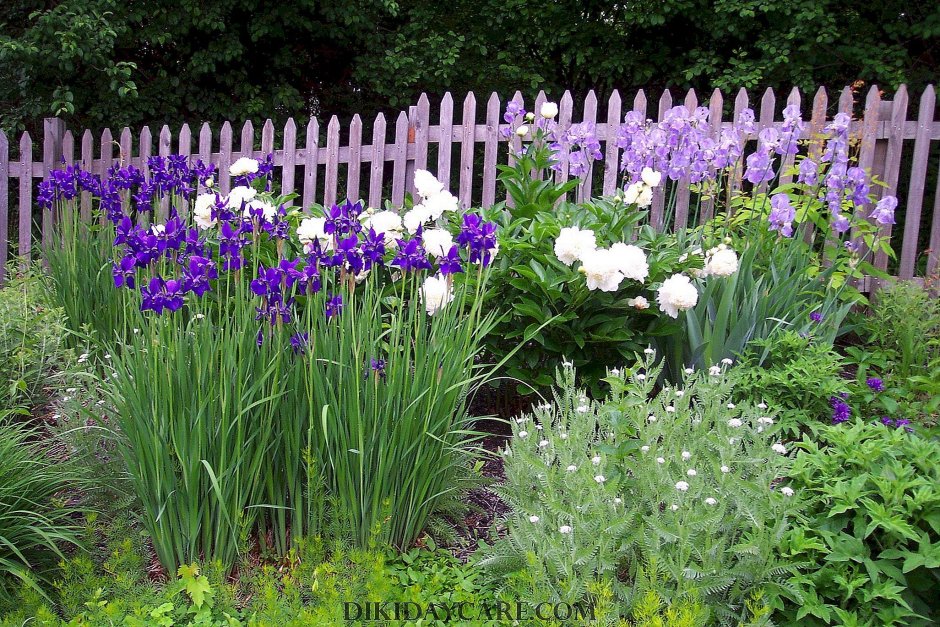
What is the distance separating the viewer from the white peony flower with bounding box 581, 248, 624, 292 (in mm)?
2766

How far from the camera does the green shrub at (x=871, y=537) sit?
5.86ft

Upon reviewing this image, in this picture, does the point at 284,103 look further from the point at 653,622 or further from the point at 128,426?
the point at 653,622

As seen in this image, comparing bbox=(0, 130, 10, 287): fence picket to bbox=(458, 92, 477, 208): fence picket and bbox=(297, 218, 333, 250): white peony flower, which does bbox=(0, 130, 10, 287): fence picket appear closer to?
bbox=(458, 92, 477, 208): fence picket

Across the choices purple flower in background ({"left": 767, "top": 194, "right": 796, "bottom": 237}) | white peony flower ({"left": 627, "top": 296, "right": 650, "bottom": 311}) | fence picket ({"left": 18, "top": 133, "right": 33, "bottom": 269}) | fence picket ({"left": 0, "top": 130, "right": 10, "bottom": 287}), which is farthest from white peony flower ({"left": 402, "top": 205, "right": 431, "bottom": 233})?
fence picket ({"left": 0, "top": 130, "right": 10, "bottom": 287})

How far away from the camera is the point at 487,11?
9.68 m

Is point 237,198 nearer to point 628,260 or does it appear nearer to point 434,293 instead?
point 434,293

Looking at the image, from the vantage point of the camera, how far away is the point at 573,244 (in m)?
2.85

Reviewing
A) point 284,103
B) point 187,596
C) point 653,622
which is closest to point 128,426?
point 187,596

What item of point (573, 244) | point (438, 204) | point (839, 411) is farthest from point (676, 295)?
point (438, 204)

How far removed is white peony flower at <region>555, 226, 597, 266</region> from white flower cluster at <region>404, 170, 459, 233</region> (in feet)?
1.55

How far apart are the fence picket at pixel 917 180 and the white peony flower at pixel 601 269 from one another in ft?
10.5

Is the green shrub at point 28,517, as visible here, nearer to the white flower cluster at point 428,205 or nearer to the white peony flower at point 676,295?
the white flower cluster at point 428,205

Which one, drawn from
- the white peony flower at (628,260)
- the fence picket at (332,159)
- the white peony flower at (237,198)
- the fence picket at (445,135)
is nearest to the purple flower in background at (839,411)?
the white peony flower at (628,260)

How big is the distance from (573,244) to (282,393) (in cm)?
126
